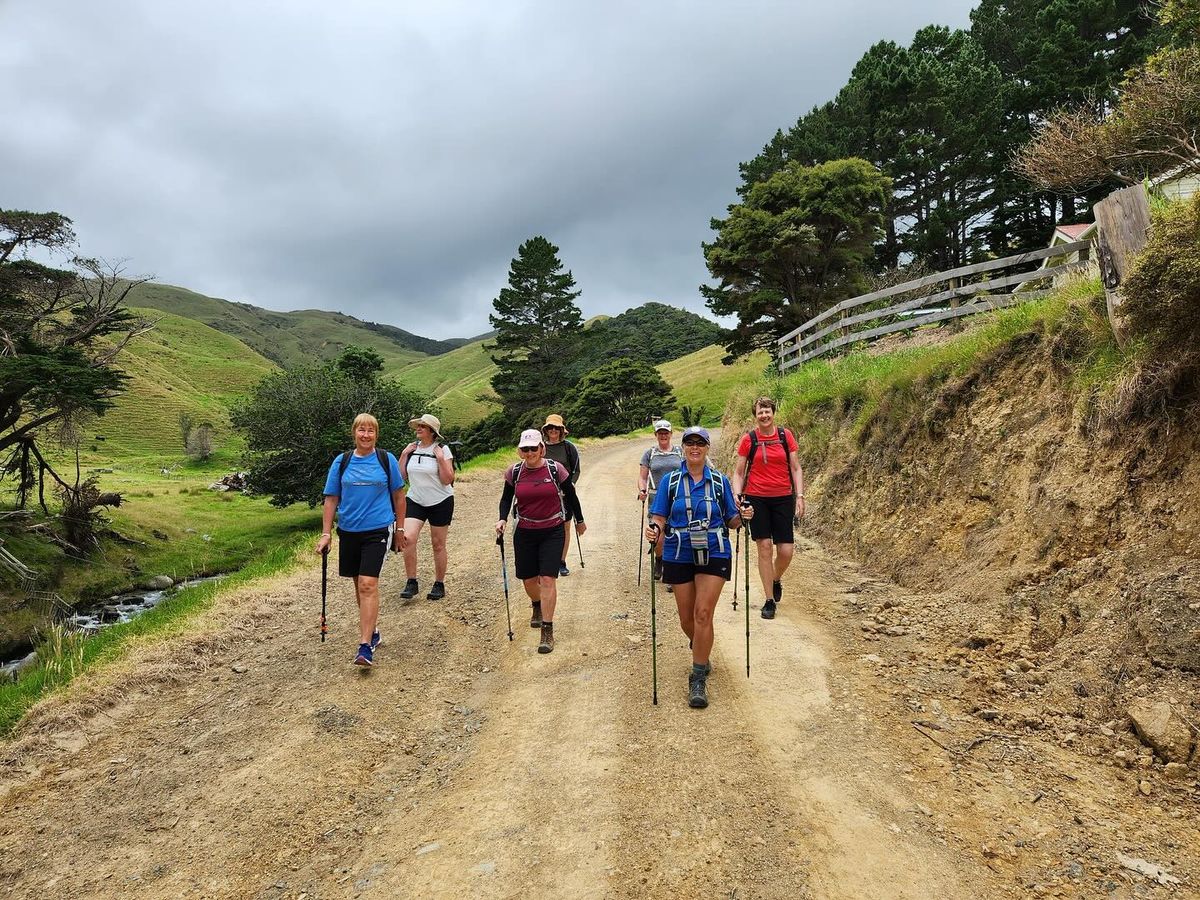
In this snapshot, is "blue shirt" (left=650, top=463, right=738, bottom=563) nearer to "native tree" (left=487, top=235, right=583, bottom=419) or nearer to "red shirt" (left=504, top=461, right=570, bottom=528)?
"red shirt" (left=504, top=461, right=570, bottom=528)

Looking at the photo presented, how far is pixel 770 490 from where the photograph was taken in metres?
6.70

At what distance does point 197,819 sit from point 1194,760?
248 inches

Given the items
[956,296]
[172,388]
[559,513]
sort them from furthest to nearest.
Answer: [172,388] → [956,296] → [559,513]

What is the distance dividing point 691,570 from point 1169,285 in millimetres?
4451

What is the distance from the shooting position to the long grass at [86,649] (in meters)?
5.62

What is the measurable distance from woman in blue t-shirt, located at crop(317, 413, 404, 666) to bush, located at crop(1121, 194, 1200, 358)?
6.92 m

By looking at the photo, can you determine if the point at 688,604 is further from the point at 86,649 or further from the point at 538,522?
the point at 86,649

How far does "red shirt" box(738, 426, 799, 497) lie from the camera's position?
670 centimetres

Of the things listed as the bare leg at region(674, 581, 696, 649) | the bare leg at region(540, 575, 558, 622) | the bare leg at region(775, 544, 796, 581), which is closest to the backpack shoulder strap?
the bare leg at region(540, 575, 558, 622)

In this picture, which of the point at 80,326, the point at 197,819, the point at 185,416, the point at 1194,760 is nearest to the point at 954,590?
the point at 1194,760

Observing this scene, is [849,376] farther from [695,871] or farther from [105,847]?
[105,847]

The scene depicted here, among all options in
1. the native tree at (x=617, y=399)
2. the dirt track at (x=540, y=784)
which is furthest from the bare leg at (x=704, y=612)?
the native tree at (x=617, y=399)

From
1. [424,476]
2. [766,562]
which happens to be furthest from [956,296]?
[424,476]

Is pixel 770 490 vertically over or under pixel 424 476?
under
